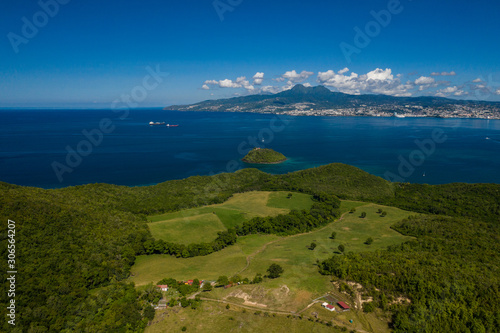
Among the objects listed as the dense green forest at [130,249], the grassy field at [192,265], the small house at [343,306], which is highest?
the dense green forest at [130,249]

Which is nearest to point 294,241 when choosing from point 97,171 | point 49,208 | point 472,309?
→ point 472,309

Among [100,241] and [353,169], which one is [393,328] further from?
[353,169]

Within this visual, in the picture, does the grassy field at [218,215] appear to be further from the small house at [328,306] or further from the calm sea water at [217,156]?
the calm sea water at [217,156]

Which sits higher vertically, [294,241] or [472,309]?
[472,309]

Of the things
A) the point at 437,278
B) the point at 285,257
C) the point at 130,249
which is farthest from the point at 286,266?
the point at 130,249

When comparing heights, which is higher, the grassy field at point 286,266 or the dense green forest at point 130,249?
the dense green forest at point 130,249

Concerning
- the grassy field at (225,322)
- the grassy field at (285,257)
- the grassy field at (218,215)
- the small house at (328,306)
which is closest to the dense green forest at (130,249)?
the grassy field at (225,322)

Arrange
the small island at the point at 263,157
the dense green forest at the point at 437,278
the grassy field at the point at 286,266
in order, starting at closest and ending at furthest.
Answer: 1. the dense green forest at the point at 437,278
2. the grassy field at the point at 286,266
3. the small island at the point at 263,157
